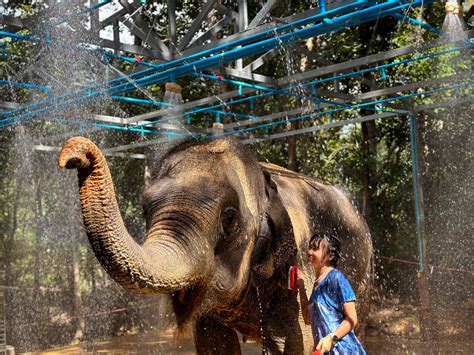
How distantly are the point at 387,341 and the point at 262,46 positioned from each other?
5873mm

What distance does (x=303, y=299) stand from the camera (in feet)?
13.4

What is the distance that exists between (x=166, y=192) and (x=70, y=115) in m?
6.45

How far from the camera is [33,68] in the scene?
7969 mm

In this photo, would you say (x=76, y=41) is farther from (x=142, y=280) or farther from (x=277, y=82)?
(x=142, y=280)

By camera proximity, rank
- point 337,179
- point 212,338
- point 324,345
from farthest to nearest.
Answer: point 337,179, point 212,338, point 324,345

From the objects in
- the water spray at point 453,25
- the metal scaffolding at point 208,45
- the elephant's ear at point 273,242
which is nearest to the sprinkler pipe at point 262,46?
the metal scaffolding at point 208,45

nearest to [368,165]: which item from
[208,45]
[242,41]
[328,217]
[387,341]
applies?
[387,341]

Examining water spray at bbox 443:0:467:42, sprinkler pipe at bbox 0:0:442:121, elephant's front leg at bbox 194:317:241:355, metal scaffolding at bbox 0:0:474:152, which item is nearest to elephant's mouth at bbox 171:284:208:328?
elephant's front leg at bbox 194:317:241:355

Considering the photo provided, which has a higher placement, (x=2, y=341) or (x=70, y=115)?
(x=70, y=115)

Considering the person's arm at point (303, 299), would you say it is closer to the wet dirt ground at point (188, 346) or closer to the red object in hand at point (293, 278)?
the red object in hand at point (293, 278)

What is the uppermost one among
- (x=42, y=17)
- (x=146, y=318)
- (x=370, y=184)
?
(x=42, y=17)

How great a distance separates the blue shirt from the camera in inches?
138

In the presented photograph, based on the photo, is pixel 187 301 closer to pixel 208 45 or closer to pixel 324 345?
pixel 324 345

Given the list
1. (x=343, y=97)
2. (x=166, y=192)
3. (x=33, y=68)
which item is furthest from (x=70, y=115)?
(x=166, y=192)
